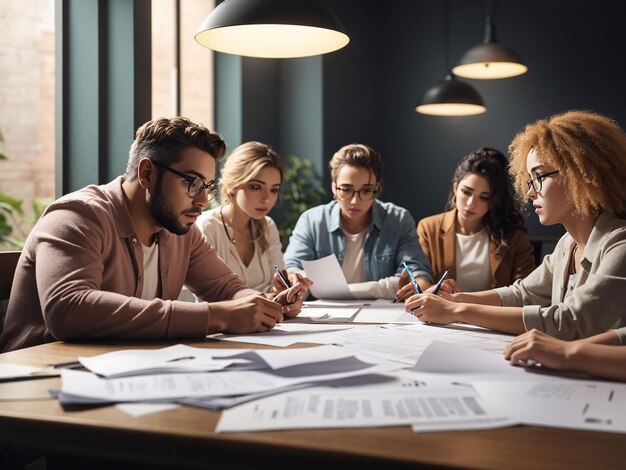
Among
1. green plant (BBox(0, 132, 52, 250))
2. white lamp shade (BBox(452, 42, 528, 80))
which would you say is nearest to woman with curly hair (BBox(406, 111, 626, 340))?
green plant (BBox(0, 132, 52, 250))

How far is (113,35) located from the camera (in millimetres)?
3396

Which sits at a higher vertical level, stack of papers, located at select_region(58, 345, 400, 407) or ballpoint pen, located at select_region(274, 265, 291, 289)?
stack of papers, located at select_region(58, 345, 400, 407)

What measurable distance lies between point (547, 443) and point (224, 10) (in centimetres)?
150

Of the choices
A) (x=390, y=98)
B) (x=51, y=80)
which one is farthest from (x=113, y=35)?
(x=390, y=98)

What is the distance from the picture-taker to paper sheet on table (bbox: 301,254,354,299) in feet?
8.39

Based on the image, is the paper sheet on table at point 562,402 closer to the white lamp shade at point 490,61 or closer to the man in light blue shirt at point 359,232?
the man in light blue shirt at point 359,232

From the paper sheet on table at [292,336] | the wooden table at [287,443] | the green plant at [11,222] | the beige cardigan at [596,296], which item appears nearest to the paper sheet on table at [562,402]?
the wooden table at [287,443]

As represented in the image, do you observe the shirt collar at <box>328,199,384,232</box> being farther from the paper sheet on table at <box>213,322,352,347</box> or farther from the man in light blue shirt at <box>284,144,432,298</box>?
the paper sheet on table at <box>213,322,352,347</box>

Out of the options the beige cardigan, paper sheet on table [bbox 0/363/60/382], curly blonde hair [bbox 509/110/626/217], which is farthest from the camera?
curly blonde hair [bbox 509/110/626/217]

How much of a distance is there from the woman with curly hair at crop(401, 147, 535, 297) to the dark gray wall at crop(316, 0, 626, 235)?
97.7 inches

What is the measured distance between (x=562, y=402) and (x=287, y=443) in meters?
0.45

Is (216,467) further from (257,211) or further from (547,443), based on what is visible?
(257,211)

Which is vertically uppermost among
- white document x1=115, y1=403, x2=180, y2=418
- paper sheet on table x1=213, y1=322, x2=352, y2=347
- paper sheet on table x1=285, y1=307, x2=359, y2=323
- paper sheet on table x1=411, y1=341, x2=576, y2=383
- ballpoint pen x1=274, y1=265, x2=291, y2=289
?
white document x1=115, y1=403, x2=180, y2=418

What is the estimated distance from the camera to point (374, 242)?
313cm
